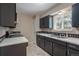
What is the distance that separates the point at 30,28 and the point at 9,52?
217 inches

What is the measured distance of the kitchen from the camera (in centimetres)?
222

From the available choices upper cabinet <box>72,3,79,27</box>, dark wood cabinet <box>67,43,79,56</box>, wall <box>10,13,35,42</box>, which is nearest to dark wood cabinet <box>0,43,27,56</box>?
dark wood cabinet <box>67,43,79,56</box>

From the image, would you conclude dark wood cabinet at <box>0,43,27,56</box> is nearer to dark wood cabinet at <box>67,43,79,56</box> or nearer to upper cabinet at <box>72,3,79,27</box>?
dark wood cabinet at <box>67,43,79,56</box>

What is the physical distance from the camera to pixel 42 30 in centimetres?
709

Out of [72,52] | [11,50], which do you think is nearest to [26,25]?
[72,52]

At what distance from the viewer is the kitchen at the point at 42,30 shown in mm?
2218

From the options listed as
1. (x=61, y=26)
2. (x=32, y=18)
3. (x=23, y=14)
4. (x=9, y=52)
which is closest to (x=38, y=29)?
(x=32, y=18)

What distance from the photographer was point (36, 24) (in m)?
7.34

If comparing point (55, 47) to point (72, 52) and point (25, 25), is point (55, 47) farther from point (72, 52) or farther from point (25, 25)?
point (25, 25)

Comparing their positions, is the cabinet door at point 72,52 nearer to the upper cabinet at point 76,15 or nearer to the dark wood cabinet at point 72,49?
the dark wood cabinet at point 72,49

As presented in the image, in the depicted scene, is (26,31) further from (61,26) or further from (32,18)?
(61,26)

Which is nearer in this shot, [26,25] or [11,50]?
[11,50]

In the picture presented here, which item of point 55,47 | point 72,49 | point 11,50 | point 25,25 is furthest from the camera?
point 25,25

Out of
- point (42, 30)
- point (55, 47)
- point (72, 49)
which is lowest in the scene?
point (55, 47)
